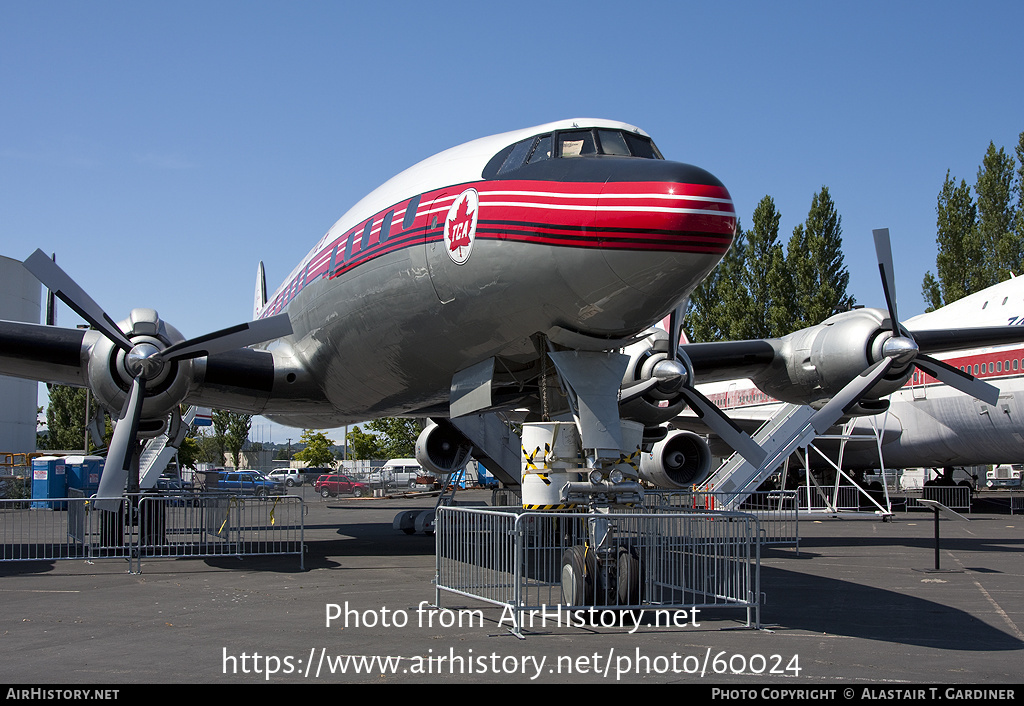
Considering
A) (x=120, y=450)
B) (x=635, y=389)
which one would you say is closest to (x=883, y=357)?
(x=635, y=389)

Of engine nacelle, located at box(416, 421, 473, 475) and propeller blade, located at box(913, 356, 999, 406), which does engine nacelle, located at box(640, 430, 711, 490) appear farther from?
propeller blade, located at box(913, 356, 999, 406)

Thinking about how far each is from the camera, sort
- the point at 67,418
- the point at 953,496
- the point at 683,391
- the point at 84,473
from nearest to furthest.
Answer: the point at 683,391, the point at 953,496, the point at 84,473, the point at 67,418

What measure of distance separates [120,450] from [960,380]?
1391cm

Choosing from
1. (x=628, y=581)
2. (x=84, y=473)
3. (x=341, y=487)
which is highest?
(x=628, y=581)

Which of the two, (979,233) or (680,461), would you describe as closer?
(680,461)

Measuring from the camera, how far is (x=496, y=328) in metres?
9.39

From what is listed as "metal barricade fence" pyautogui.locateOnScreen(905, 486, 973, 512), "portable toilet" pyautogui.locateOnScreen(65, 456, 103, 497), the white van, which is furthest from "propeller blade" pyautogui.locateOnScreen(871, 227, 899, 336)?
the white van

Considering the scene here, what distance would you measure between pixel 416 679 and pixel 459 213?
5202 millimetres

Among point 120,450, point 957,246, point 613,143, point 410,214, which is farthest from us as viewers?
point 957,246

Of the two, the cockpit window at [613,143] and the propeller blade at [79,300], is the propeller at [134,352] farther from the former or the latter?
the cockpit window at [613,143]

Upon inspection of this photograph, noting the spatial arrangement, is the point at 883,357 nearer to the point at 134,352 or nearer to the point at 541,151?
the point at 541,151

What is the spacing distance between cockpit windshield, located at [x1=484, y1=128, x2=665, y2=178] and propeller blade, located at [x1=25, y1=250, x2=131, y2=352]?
275 inches

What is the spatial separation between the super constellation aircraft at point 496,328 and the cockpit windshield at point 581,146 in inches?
0.9
